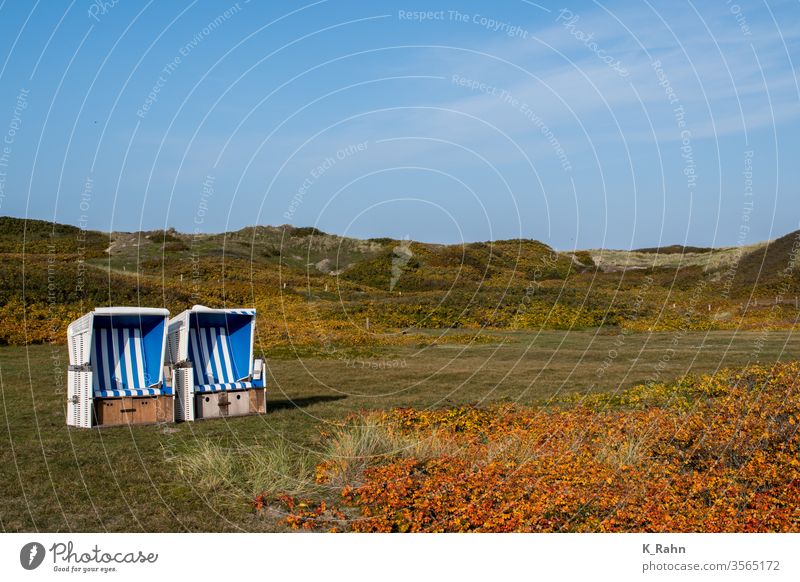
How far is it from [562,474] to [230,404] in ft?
23.2

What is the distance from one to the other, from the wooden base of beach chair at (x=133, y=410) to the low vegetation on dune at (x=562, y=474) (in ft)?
10.1

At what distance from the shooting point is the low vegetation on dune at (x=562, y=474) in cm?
912

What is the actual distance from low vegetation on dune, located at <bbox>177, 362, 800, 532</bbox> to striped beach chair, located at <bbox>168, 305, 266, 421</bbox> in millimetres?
2331

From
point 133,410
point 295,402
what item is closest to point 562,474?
point 133,410

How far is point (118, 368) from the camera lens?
1512 cm

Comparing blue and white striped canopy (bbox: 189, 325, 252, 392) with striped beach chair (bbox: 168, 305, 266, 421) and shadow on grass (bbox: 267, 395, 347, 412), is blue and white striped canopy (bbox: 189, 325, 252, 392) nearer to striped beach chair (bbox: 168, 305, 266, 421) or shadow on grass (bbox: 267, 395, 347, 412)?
striped beach chair (bbox: 168, 305, 266, 421)

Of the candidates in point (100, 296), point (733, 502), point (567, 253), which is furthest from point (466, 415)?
point (567, 253)

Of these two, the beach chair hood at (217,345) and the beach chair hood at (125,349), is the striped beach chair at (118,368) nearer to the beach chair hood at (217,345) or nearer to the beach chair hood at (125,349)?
the beach chair hood at (125,349)

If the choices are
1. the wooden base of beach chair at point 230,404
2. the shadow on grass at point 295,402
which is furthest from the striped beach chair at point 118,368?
the shadow on grass at point 295,402

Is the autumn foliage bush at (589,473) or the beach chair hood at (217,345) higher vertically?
the beach chair hood at (217,345)

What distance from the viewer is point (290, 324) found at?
35188mm

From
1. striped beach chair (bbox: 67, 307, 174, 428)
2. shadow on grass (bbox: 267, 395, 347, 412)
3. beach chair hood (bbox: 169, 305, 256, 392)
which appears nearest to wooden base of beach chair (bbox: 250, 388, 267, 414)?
beach chair hood (bbox: 169, 305, 256, 392)

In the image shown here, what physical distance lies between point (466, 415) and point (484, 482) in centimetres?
495

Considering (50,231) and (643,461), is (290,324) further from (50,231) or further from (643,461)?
(50,231)
